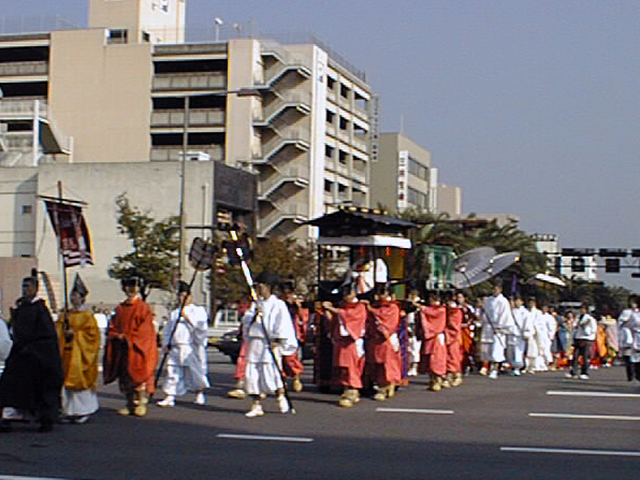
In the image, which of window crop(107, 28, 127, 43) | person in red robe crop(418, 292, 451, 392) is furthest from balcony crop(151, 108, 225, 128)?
person in red robe crop(418, 292, 451, 392)

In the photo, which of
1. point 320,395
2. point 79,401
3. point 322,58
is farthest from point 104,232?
point 79,401

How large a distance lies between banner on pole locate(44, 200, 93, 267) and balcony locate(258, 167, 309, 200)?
50211mm

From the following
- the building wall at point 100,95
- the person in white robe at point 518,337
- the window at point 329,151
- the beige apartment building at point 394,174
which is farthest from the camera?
the beige apartment building at point 394,174

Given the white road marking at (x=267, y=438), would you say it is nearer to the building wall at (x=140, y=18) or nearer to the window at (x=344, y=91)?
the building wall at (x=140, y=18)

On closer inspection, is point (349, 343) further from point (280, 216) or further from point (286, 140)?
point (286, 140)

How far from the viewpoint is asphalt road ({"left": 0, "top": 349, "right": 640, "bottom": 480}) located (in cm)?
1030

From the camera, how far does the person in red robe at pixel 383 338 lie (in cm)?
1648

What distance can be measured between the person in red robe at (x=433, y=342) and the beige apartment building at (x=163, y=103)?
4474 cm

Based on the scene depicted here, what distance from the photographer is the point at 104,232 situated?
57.5 meters

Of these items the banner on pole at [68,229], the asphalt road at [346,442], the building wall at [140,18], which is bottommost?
the asphalt road at [346,442]

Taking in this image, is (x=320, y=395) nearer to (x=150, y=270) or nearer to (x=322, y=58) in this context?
(x=150, y=270)

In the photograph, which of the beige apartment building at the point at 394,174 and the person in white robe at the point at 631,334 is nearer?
the person in white robe at the point at 631,334

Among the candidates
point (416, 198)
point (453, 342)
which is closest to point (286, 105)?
→ point (416, 198)


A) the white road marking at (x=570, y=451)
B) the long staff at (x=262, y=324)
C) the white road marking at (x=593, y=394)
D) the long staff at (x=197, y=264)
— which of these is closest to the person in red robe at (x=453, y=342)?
the white road marking at (x=593, y=394)
